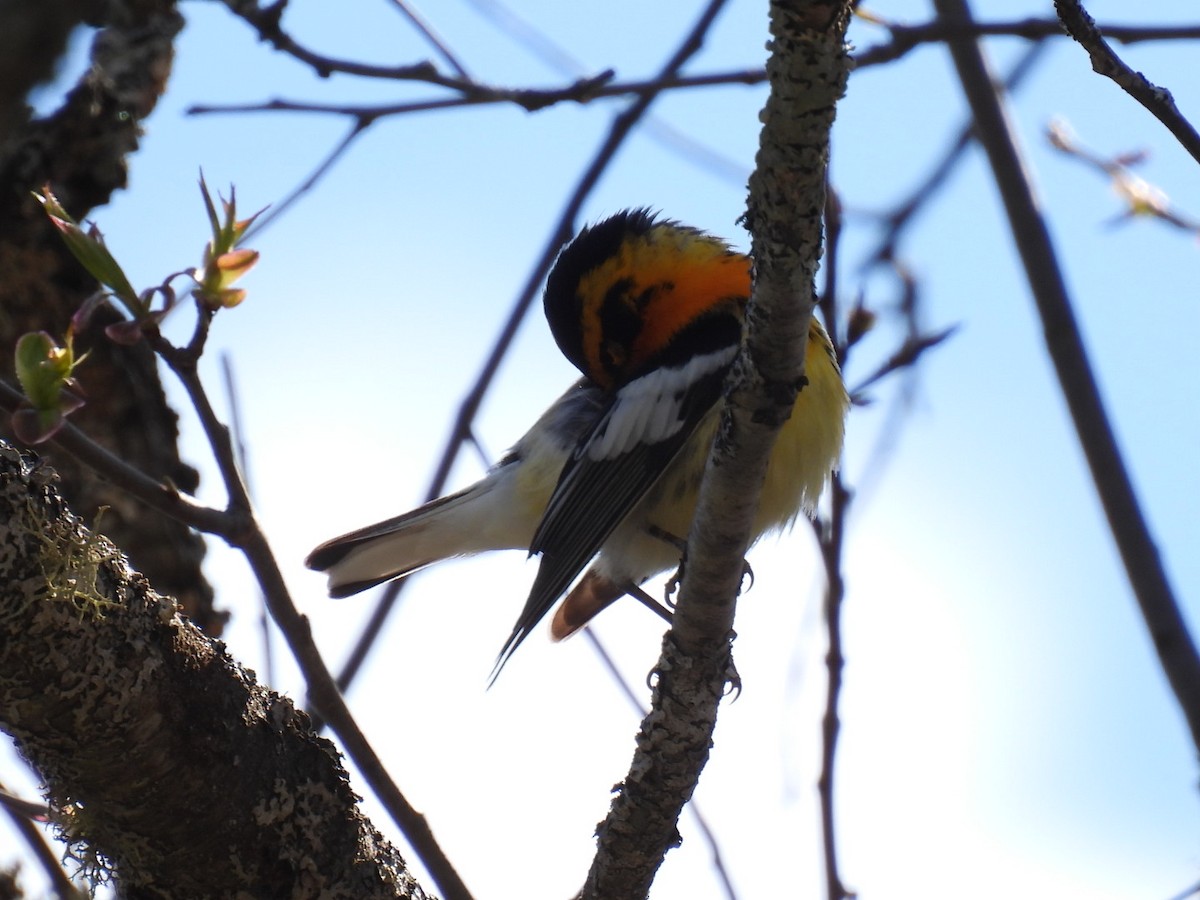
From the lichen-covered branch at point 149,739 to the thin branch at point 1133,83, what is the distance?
1565 millimetres

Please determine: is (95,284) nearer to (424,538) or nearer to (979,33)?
(424,538)

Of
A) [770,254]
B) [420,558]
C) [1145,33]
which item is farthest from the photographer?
[420,558]

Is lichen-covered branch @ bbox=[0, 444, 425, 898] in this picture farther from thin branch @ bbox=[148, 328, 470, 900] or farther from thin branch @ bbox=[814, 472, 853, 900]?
thin branch @ bbox=[814, 472, 853, 900]

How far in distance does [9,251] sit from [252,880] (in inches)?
105

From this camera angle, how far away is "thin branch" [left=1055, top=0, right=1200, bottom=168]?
69.6 inches

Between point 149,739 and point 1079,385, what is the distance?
2437 millimetres

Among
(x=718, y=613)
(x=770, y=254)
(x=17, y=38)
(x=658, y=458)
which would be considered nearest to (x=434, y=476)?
(x=658, y=458)

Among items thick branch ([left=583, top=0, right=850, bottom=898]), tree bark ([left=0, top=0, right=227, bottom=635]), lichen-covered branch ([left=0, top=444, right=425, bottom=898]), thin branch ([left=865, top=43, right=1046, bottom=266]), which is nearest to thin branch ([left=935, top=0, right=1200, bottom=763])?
thin branch ([left=865, top=43, right=1046, bottom=266])

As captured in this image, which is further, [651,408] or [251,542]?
[651,408]

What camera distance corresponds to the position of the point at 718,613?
8.64ft

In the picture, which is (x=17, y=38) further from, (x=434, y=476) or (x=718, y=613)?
(x=718, y=613)

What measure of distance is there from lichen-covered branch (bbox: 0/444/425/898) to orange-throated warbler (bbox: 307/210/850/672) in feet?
4.80

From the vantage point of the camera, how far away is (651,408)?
418 centimetres

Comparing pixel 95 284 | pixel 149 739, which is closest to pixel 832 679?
pixel 149 739
